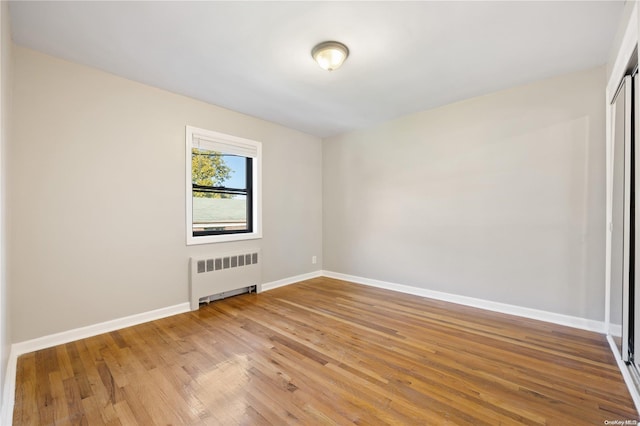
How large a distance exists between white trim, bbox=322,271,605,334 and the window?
2142mm

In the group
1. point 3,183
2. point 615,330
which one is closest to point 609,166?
point 615,330

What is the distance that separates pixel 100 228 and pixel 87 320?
87cm

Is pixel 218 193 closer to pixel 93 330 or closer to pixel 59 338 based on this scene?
pixel 93 330

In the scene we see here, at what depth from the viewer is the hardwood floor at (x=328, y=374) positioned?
62.4 inches

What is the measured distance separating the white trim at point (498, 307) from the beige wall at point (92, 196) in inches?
98.9

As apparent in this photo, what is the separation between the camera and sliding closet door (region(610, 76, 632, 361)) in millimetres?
1998

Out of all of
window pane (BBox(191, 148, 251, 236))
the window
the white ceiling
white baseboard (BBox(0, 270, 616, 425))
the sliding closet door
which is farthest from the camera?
window pane (BBox(191, 148, 251, 236))

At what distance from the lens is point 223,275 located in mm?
3531

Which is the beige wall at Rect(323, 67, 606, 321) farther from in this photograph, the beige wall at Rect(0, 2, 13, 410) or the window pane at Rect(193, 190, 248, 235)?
the beige wall at Rect(0, 2, 13, 410)

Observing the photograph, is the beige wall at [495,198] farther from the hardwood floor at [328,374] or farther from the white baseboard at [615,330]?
the hardwood floor at [328,374]

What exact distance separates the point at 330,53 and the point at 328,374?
2516 millimetres

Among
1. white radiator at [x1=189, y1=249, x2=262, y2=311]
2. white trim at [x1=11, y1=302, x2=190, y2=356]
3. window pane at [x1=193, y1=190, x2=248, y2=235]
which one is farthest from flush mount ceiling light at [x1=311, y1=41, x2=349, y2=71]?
white trim at [x1=11, y1=302, x2=190, y2=356]

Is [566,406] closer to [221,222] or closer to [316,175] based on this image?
[221,222]

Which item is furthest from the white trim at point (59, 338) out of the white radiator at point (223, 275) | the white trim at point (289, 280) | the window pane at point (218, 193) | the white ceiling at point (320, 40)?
the white ceiling at point (320, 40)
